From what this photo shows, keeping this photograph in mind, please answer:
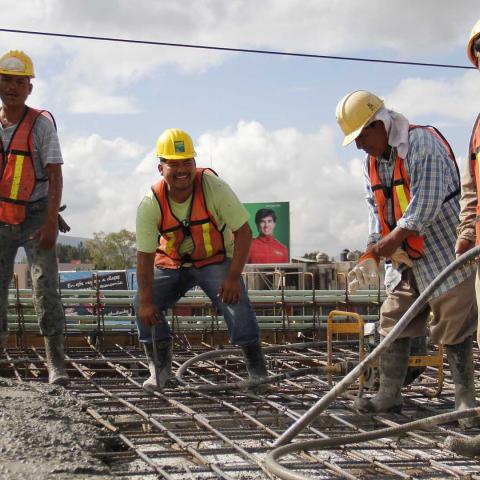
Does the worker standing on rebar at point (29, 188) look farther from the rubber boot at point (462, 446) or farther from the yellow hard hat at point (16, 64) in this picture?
the rubber boot at point (462, 446)

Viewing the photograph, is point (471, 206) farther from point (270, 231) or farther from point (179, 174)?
point (270, 231)

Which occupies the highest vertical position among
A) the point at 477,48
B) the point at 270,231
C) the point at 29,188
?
the point at 270,231

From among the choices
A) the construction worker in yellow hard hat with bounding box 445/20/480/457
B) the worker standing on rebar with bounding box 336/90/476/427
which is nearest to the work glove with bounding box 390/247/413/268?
the worker standing on rebar with bounding box 336/90/476/427

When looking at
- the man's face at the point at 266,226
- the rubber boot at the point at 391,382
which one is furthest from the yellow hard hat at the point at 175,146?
the man's face at the point at 266,226

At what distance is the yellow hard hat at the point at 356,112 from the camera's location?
14.5 feet

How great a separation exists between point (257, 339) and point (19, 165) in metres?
1.68

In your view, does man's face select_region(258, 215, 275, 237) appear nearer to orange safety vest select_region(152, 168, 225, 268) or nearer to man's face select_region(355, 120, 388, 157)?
orange safety vest select_region(152, 168, 225, 268)

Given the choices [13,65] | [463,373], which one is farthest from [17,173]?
[463,373]

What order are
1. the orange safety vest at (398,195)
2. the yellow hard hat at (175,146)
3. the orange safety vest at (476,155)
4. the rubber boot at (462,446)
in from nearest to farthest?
the rubber boot at (462,446) → the orange safety vest at (476,155) → the orange safety vest at (398,195) → the yellow hard hat at (175,146)

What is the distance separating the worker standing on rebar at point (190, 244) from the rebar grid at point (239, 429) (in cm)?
34

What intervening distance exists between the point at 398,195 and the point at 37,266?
2102mm

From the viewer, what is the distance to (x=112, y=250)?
1998 inches

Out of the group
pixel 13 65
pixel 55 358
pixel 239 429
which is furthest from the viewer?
pixel 55 358

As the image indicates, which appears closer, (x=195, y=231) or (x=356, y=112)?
(x=356, y=112)
